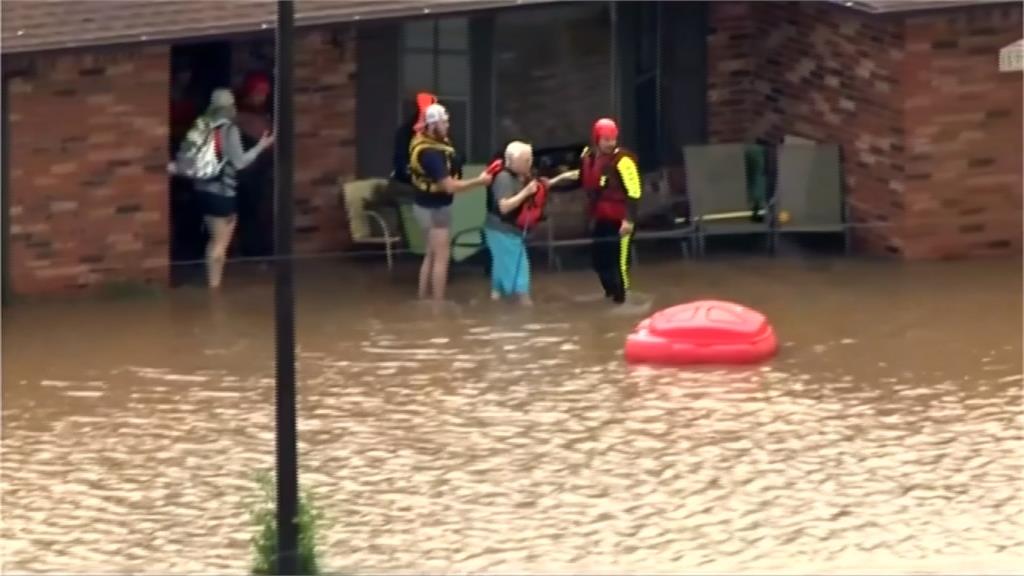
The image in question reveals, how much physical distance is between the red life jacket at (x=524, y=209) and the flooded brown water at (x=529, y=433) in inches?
26.4

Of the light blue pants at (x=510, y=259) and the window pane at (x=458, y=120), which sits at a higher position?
the window pane at (x=458, y=120)

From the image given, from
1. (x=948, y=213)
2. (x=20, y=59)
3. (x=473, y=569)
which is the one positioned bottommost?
(x=473, y=569)

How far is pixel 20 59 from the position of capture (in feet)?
58.2

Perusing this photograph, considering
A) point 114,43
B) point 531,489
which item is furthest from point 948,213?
point 531,489

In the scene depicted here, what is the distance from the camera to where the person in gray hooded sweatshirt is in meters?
19.0

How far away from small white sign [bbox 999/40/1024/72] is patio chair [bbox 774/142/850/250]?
194 cm

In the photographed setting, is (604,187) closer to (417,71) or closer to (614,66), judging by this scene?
(417,71)

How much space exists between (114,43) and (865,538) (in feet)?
27.2

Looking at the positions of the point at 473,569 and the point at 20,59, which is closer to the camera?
the point at 473,569

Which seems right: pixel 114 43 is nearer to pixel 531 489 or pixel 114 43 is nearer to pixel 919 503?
pixel 531 489

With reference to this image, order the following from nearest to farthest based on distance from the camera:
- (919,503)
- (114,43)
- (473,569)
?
Answer: (473,569) < (919,503) < (114,43)

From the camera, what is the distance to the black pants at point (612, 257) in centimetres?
1825

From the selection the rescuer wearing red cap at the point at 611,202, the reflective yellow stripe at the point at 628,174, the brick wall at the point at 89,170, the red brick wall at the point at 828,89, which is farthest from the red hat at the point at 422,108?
the red brick wall at the point at 828,89

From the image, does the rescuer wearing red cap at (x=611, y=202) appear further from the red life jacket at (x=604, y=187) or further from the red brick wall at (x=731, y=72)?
the red brick wall at (x=731, y=72)
